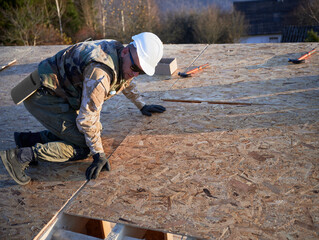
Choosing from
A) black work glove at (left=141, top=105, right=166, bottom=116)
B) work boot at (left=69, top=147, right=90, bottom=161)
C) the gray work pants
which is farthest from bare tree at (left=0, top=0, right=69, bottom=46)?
work boot at (left=69, top=147, right=90, bottom=161)

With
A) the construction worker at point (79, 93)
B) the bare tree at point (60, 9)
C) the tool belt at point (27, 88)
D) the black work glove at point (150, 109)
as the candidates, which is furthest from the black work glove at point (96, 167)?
the bare tree at point (60, 9)

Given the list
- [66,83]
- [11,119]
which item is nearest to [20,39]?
[11,119]

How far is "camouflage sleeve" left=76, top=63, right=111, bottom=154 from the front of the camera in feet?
8.59

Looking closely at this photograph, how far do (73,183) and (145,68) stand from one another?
122 cm

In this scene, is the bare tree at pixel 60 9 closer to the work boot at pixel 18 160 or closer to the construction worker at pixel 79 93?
the construction worker at pixel 79 93

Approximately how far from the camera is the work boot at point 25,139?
3203 millimetres

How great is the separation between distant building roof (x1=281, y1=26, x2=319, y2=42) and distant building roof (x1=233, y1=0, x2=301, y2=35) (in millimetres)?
7076

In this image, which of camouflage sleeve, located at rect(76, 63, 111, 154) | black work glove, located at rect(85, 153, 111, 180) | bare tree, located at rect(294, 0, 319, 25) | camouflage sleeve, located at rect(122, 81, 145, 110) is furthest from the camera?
bare tree, located at rect(294, 0, 319, 25)

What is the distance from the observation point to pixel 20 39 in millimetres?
21594

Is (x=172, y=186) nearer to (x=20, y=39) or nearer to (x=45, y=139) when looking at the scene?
(x=45, y=139)

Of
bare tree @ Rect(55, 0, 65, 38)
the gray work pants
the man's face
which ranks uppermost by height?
the man's face

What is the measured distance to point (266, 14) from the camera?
31266 millimetres

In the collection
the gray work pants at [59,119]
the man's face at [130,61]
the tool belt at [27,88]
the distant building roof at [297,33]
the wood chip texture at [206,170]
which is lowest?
the distant building roof at [297,33]

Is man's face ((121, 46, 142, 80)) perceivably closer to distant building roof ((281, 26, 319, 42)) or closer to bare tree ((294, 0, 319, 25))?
distant building roof ((281, 26, 319, 42))
